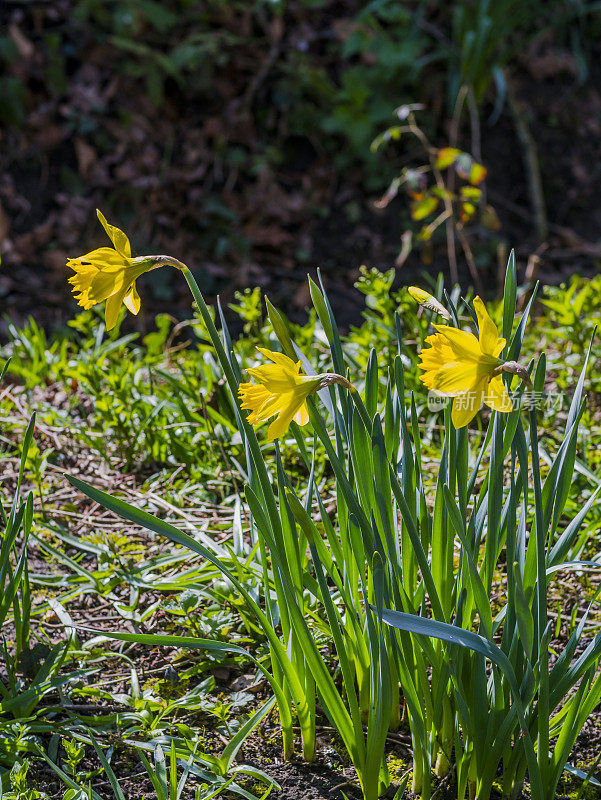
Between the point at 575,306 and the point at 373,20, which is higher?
the point at 373,20

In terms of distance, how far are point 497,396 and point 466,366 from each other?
46 millimetres

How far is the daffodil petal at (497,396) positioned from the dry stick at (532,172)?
4.28 metres

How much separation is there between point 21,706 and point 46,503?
78 cm

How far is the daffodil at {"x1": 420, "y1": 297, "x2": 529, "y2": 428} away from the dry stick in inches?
169

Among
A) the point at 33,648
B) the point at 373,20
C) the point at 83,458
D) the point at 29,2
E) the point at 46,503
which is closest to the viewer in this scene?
the point at 33,648

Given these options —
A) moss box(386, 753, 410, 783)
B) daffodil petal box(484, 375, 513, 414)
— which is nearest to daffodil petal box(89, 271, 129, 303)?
daffodil petal box(484, 375, 513, 414)

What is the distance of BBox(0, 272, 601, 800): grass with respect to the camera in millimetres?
1197

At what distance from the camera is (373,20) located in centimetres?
501

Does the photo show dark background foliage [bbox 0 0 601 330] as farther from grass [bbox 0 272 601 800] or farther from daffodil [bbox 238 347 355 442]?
daffodil [bbox 238 347 355 442]

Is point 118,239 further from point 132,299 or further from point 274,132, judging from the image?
point 274,132

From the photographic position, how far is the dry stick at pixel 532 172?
479 centimetres

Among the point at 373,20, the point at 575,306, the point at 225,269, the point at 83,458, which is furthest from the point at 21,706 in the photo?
the point at 373,20

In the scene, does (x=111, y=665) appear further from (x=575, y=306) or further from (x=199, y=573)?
(x=575, y=306)

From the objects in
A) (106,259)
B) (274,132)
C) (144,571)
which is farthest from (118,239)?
(274,132)
